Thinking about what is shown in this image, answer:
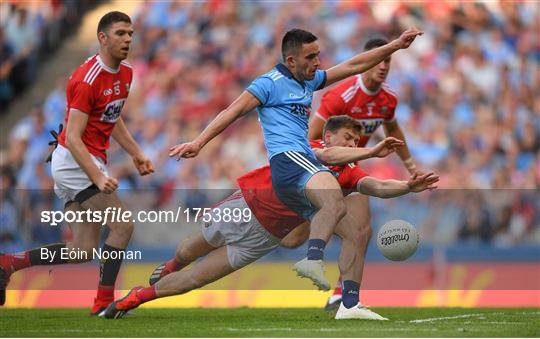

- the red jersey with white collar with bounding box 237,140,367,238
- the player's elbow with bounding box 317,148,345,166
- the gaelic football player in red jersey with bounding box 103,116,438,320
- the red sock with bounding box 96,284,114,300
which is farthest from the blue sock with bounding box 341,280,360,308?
the red sock with bounding box 96,284,114,300

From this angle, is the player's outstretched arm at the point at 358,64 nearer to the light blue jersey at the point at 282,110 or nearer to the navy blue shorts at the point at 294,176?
the light blue jersey at the point at 282,110

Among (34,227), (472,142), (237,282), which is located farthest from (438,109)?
(34,227)

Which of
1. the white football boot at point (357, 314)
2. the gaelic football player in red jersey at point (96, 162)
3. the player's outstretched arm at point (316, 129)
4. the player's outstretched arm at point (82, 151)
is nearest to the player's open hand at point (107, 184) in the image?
the player's outstretched arm at point (82, 151)

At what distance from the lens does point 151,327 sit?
10469 mm

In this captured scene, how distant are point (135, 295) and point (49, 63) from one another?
14.0 m

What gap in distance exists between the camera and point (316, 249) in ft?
33.1

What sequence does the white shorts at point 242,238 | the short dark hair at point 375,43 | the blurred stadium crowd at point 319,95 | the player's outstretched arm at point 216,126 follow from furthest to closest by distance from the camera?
1. the blurred stadium crowd at point 319,95
2. the short dark hair at point 375,43
3. the white shorts at point 242,238
4. the player's outstretched arm at point 216,126

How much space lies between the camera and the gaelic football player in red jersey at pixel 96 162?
11.7 metres

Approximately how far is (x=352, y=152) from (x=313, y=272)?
51.2 inches

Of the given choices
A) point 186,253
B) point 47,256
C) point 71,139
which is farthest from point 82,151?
point 186,253

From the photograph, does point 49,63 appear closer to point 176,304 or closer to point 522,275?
point 176,304

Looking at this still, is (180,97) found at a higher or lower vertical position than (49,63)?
lower

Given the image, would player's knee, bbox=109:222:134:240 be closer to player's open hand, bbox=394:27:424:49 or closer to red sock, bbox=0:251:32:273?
red sock, bbox=0:251:32:273

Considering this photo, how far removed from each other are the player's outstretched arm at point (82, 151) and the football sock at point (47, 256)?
37.1 inches
